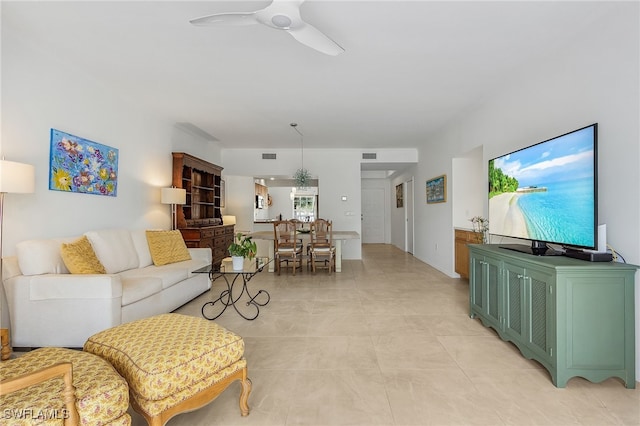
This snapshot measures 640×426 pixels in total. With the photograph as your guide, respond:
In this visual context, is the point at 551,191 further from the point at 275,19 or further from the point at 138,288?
the point at 138,288

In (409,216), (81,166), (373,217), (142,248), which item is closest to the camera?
(81,166)

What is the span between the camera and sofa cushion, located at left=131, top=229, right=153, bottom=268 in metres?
3.68

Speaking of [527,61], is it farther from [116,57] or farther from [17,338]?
[17,338]

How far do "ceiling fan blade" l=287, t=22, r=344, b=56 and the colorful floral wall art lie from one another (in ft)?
8.55

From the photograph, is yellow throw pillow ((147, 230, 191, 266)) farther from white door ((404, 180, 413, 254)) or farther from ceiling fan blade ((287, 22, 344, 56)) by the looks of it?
white door ((404, 180, 413, 254))

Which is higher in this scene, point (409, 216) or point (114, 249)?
point (409, 216)

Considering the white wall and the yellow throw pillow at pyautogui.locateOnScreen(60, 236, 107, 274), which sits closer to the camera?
the yellow throw pillow at pyautogui.locateOnScreen(60, 236, 107, 274)

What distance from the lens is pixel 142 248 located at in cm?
375

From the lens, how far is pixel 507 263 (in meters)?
2.54

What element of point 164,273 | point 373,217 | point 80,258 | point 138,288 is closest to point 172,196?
point 164,273

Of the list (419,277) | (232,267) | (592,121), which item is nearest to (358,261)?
(419,277)

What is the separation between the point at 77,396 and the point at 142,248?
2.87 m

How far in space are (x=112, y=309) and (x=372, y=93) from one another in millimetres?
3546

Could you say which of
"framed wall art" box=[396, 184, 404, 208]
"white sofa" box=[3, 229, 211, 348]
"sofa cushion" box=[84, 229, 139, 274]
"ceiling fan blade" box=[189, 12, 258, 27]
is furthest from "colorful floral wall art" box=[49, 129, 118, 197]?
"framed wall art" box=[396, 184, 404, 208]
